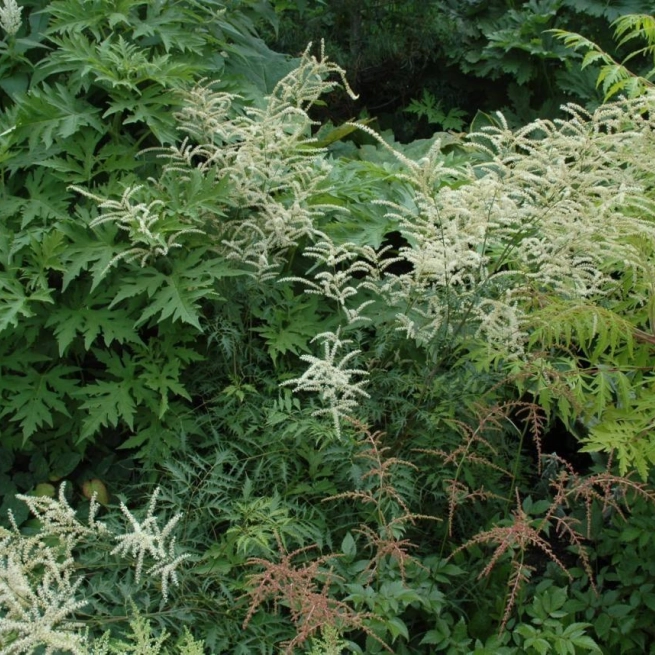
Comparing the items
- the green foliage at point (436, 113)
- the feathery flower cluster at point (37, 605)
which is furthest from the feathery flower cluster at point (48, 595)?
the green foliage at point (436, 113)

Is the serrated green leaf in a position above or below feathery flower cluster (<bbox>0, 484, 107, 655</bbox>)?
→ below

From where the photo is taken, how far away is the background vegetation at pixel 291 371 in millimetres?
2818

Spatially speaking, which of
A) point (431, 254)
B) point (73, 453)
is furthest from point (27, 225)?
point (431, 254)

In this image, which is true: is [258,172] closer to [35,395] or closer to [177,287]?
[177,287]

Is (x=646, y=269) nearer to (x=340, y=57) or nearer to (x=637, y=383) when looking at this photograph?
(x=637, y=383)

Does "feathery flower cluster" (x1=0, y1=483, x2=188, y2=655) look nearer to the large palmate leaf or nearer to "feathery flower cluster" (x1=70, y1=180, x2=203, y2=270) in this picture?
the large palmate leaf

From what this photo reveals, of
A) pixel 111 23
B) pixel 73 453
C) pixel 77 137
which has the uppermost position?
pixel 111 23

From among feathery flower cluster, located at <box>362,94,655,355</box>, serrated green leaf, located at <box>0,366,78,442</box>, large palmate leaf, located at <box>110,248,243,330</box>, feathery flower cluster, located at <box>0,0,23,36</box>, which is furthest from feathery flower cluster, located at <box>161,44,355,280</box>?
serrated green leaf, located at <box>0,366,78,442</box>

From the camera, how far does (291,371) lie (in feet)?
11.7

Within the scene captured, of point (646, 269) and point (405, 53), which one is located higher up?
point (646, 269)

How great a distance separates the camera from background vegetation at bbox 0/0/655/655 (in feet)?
9.25

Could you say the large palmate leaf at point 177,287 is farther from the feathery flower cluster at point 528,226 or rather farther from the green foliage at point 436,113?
the green foliage at point 436,113

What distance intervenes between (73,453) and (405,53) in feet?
14.8

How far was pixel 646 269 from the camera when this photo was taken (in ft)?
8.79
